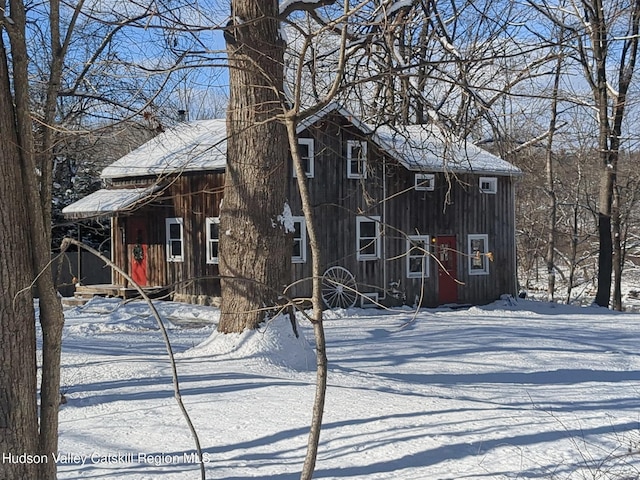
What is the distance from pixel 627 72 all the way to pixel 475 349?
17696 millimetres

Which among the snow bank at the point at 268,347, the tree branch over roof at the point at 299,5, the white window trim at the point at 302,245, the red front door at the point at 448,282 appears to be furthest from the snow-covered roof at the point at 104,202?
the tree branch over roof at the point at 299,5

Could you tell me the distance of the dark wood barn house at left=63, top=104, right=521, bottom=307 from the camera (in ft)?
72.7

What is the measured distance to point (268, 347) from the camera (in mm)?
10586

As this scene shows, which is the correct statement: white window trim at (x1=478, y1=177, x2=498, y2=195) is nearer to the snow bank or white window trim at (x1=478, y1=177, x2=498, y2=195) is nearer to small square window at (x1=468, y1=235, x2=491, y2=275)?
small square window at (x1=468, y1=235, x2=491, y2=275)

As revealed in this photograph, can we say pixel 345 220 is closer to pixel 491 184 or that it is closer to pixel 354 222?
pixel 354 222

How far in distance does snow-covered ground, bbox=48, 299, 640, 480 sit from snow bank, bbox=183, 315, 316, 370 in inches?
0.8

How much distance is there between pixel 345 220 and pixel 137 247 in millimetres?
7365

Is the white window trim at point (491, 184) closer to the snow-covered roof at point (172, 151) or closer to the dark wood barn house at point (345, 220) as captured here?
the dark wood barn house at point (345, 220)

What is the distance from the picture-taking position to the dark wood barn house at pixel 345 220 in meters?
22.2

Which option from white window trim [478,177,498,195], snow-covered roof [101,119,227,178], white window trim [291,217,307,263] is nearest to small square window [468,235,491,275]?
white window trim [478,177,498,195]

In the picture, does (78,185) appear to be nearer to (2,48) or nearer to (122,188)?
(122,188)

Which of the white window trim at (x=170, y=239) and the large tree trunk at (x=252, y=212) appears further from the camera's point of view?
the white window trim at (x=170, y=239)

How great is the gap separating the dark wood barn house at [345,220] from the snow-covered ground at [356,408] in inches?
300

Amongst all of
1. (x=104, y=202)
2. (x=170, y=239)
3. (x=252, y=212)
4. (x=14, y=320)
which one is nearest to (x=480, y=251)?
(x=170, y=239)
